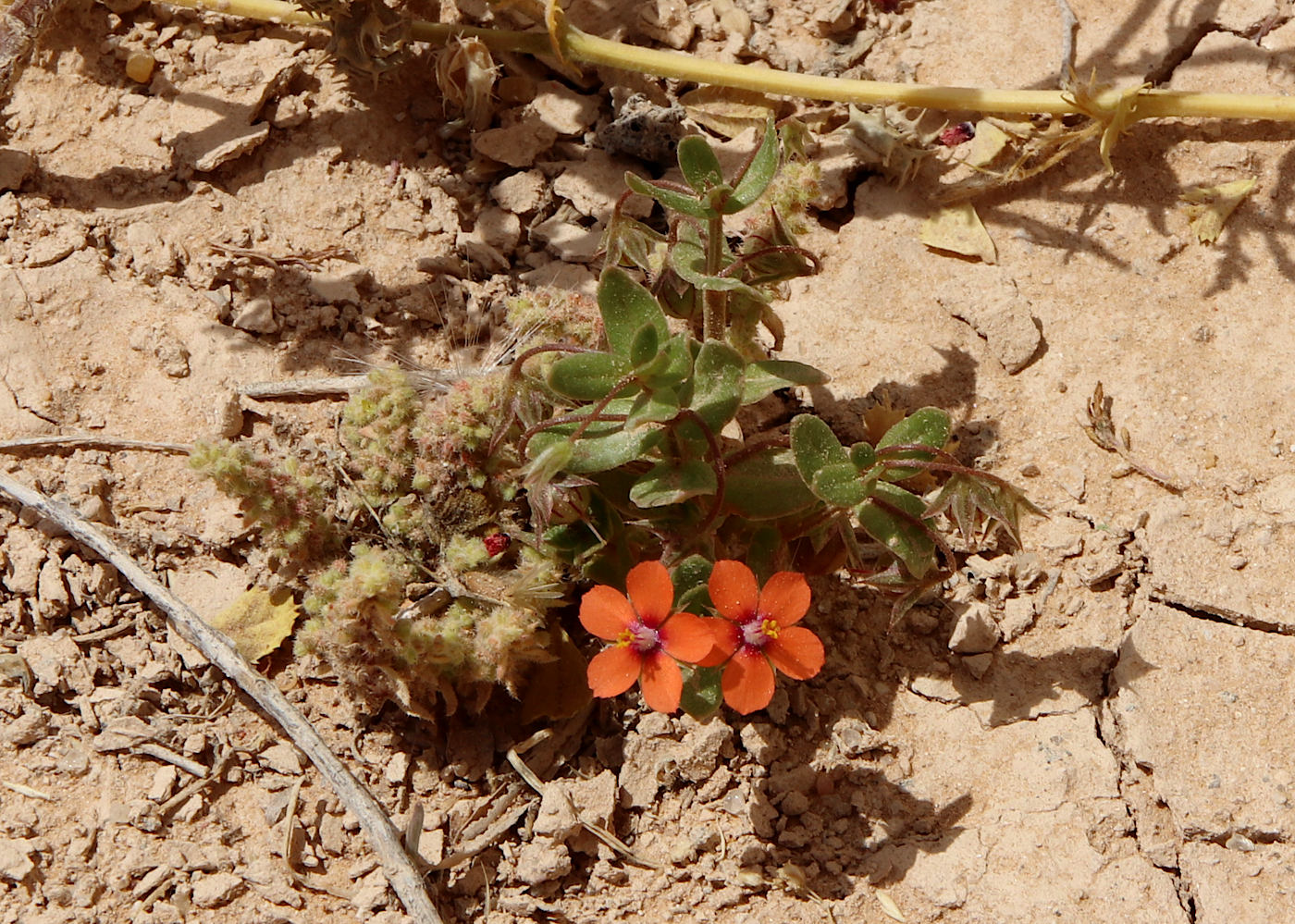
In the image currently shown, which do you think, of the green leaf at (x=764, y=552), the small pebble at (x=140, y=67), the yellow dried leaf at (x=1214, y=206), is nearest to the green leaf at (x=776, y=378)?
the green leaf at (x=764, y=552)

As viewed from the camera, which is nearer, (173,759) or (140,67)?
(173,759)

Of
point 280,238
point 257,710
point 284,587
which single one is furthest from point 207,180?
point 257,710

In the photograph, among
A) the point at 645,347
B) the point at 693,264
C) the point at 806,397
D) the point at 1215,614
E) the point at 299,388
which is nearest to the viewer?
the point at 645,347

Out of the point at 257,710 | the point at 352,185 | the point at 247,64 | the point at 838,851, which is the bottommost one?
the point at 838,851

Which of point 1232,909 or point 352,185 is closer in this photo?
point 1232,909

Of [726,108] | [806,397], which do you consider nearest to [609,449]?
[806,397]

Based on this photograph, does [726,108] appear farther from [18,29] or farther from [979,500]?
[18,29]

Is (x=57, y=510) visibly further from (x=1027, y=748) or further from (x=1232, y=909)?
(x=1232, y=909)
